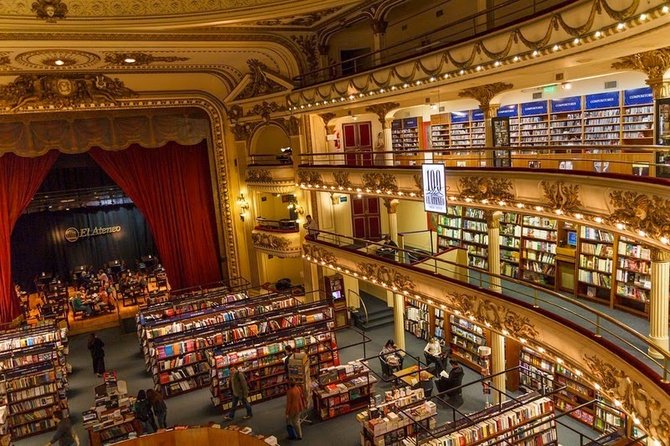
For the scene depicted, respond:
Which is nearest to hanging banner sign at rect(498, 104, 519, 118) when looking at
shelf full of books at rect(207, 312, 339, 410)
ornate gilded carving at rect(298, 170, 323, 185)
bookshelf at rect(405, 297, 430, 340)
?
ornate gilded carving at rect(298, 170, 323, 185)

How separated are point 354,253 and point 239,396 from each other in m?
4.40

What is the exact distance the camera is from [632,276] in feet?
30.9

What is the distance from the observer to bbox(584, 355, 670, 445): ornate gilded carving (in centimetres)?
578

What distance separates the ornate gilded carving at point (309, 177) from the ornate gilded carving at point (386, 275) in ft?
9.07

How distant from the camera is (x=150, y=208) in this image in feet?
57.5

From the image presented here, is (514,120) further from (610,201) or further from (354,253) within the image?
(610,201)

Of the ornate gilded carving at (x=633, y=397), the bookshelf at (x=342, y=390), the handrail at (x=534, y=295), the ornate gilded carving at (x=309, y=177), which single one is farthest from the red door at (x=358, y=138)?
the ornate gilded carving at (x=633, y=397)

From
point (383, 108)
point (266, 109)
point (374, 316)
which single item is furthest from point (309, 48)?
point (374, 316)

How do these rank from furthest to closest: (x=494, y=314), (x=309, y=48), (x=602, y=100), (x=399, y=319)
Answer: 1. (x=309, y=48)
2. (x=399, y=319)
3. (x=602, y=100)
4. (x=494, y=314)

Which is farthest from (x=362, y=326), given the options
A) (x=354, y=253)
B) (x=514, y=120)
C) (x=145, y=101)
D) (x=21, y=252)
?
(x=21, y=252)

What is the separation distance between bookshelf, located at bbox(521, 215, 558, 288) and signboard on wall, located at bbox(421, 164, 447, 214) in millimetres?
2664

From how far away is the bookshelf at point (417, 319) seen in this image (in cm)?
1420

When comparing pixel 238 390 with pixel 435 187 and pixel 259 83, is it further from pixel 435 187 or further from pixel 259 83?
pixel 259 83

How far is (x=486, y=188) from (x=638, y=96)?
3895 millimetres
